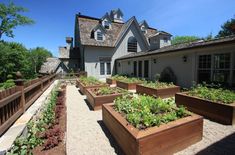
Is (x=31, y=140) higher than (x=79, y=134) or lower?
higher

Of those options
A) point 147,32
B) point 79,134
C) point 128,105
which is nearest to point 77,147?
point 79,134

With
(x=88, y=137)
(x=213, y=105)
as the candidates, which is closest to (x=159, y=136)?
(x=88, y=137)

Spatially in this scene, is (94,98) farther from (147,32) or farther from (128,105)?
(147,32)

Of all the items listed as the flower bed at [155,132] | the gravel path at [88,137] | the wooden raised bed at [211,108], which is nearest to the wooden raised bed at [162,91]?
the wooden raised bed at [211,108]

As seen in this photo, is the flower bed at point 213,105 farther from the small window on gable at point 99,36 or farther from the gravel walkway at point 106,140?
the small window on gable at point 99,36

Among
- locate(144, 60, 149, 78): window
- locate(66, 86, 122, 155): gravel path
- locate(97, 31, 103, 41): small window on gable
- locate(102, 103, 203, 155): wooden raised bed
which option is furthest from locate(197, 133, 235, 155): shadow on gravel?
locate(97, 31, 103, 41): small window on gable

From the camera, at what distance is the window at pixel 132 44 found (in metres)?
20.0

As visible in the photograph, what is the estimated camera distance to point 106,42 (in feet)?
60.0

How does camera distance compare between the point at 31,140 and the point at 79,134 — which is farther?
the point at 79,134

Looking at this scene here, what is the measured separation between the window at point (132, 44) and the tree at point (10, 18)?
69.8 feet

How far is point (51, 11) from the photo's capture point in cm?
1540

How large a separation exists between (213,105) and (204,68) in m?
4.34

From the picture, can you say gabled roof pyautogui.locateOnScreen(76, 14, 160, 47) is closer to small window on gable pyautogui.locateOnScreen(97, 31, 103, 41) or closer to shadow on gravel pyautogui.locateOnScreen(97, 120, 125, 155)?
small window on gable pyautogui.locateOnScreen(97, 31, 103, 41)

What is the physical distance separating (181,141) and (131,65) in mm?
13392
